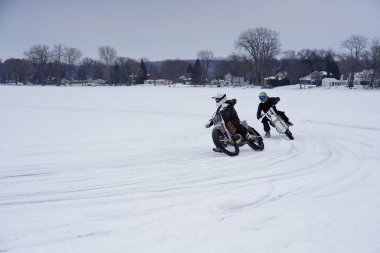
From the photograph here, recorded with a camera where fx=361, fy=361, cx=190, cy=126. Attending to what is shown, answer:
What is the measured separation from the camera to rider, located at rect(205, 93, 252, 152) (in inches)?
379

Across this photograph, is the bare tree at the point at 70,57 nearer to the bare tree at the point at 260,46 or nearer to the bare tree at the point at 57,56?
the bare tree at the point at 57,56

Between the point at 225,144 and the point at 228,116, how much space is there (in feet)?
2.72

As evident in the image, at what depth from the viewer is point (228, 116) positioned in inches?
384

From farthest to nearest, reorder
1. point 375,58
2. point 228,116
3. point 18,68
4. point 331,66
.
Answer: point 18,68, point 331,66, point 375,58, point 228,116

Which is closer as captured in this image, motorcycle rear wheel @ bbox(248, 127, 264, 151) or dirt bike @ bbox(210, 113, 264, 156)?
dirt bike @ bbox(210, 113, 264, 156)

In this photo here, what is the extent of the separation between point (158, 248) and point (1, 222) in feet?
7.72

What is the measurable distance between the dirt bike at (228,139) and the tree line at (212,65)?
265ft

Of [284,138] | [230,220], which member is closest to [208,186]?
[230,220]

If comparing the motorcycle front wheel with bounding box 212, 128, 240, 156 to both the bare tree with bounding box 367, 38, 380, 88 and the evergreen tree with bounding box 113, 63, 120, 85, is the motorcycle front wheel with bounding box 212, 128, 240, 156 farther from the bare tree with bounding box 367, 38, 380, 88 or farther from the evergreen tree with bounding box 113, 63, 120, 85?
the evergreen tree with bounding box 113, 63, 120, 85

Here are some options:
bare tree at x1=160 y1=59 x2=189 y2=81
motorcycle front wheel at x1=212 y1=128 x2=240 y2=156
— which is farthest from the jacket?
bare tree at x1=160 y1=59 x2=189 y2=81

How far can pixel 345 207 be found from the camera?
533cm

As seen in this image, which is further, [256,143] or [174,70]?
[174,70]

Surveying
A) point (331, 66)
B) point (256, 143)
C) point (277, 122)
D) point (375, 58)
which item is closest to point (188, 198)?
point (256, 143)

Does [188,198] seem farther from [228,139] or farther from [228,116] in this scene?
[228,116]
